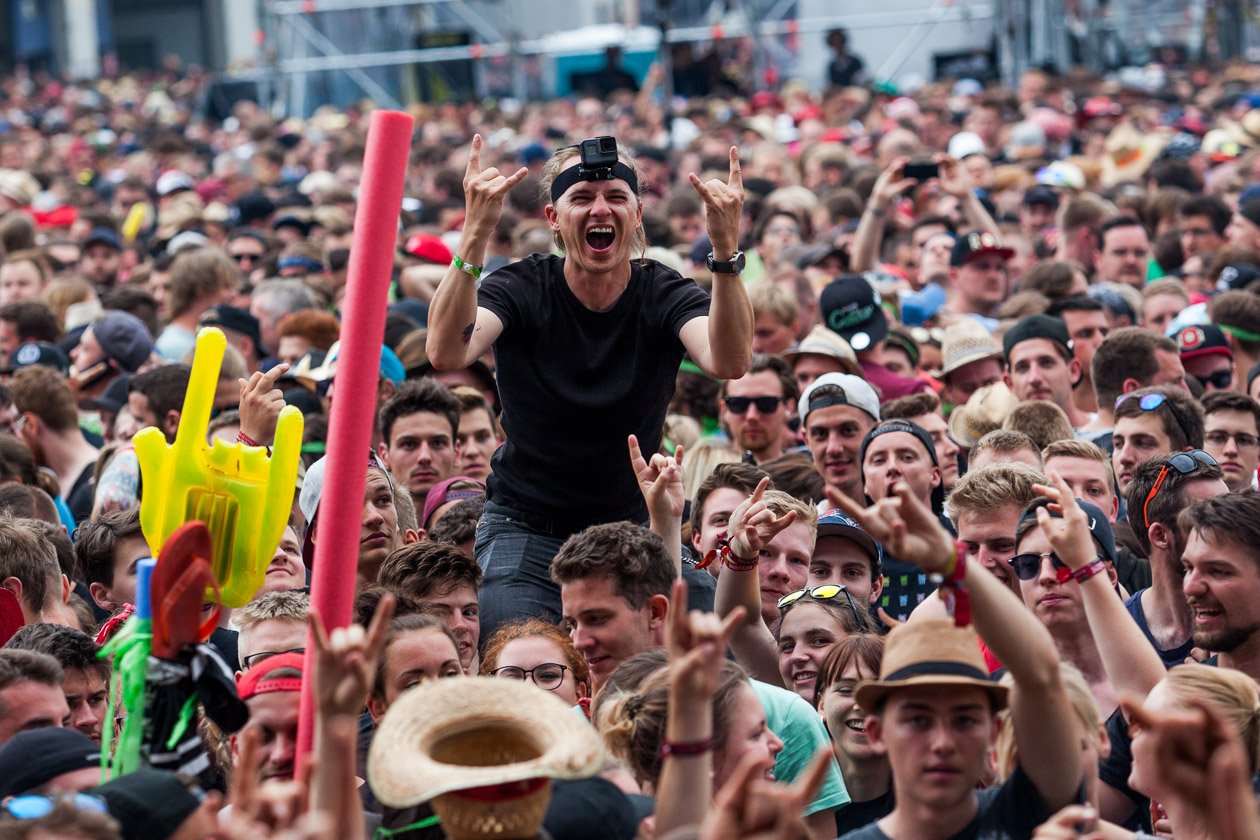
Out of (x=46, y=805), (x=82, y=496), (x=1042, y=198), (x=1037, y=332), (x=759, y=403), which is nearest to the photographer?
(x=46, y=805)

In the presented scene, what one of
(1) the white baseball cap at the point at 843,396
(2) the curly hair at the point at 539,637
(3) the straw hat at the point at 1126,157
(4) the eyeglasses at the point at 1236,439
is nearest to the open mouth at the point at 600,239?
(2) the curly hair at the point at 539,637

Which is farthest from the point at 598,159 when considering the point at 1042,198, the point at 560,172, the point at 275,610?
the point at 1042,198

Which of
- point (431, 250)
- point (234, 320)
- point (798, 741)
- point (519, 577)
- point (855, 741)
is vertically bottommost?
point (855, 741)

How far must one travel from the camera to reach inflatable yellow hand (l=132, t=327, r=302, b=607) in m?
4.27

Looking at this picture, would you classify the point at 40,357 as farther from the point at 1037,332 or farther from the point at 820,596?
the point at 820,596

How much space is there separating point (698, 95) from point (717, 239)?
66.8ft

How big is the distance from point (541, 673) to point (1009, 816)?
5.43 feet

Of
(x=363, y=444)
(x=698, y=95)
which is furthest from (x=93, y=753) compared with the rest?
(x=698, y=95)

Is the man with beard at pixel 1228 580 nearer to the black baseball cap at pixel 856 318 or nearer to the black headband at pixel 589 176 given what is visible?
the black headband at pixel 589 176

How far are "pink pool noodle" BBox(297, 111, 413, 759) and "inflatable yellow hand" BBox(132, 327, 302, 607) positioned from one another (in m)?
0.61

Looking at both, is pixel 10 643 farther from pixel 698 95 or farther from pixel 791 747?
pixel 698 95

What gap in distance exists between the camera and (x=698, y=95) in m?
25.3

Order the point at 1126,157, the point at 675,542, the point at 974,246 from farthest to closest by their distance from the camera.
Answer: the point at 1126,157 → the point at 974,246 → the point at 675,542

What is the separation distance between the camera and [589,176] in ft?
18.1
